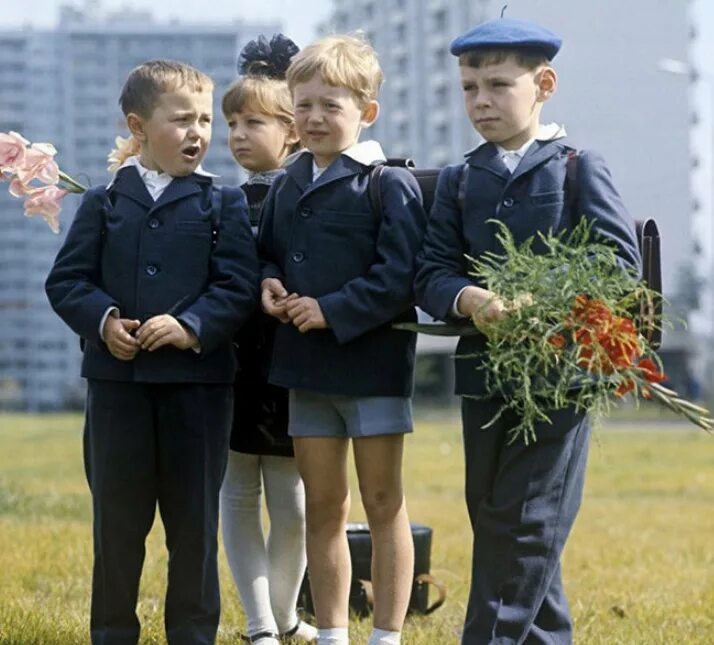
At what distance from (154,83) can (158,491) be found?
1136mm

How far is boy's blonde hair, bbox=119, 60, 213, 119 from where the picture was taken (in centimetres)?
495

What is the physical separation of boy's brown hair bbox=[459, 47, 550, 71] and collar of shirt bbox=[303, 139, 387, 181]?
0.39m

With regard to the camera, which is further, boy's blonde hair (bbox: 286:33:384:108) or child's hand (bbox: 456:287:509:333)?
boy's blonde hair (bbox: 286:33:384:108)

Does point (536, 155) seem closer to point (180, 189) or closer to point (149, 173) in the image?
point (180, 189)

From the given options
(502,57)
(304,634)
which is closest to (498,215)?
(502,57)

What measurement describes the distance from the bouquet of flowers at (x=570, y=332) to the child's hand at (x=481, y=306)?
0.04 ft

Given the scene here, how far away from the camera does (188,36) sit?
95.1 m

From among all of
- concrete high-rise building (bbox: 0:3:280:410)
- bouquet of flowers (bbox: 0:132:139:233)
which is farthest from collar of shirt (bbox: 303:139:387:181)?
concrete high-rise building (bbox: 0:3:280:410)

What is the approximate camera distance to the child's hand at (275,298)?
15.7ft

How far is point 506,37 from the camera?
4637 mm

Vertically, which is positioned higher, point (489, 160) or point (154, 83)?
point (154, 83)

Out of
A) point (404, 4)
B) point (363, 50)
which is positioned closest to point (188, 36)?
point (404, 4)

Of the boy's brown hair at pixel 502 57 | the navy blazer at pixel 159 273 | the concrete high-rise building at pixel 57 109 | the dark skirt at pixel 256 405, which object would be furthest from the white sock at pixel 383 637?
the concrete high-rise building at pixel 57 109

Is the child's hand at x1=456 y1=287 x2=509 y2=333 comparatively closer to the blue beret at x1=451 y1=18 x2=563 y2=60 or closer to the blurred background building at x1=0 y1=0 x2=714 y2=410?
the blue beret at x1=451 y1=18 x2=563 y2=60
